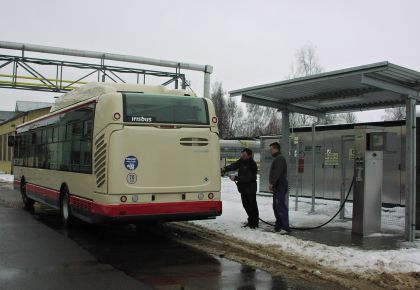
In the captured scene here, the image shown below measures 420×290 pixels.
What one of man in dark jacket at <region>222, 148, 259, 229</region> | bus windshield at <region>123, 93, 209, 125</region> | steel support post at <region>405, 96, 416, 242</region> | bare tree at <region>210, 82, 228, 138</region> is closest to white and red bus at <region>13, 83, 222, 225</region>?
bus windshield at <region>123, 93, 209, 125</region>

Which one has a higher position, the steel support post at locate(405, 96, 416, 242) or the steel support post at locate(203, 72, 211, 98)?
the steel support post at locate(203, 72, 211, 98)

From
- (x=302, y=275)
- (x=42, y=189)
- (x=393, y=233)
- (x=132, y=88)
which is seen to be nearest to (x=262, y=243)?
(x=302, y=275)

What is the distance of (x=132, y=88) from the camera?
37.6 feet

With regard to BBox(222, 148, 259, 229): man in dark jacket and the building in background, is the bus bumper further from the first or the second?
the building in background

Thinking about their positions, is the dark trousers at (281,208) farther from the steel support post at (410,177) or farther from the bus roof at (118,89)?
the bus roof at (118,89)

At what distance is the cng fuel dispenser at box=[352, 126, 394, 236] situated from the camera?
11023 millimetres

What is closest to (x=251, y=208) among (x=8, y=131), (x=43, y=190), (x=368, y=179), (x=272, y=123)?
(x=368, y=179)

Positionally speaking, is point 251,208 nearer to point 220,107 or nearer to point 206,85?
point 206,85

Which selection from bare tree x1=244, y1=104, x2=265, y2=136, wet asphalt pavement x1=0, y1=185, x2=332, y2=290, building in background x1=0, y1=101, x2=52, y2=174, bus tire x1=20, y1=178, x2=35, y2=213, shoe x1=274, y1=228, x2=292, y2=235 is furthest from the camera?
bare tree x1=244, y1=104, x2=265, y2=136

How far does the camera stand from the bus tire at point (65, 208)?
12164mm

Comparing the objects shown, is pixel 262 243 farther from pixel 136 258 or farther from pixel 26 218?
pixel 26 218

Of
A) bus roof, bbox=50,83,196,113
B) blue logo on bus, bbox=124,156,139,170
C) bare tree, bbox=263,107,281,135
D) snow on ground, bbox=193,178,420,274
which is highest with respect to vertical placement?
bare tree, bbox=263,107,281,135

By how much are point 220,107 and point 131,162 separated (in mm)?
73923

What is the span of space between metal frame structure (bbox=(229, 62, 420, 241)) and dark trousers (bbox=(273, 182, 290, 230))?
2.30 meters
